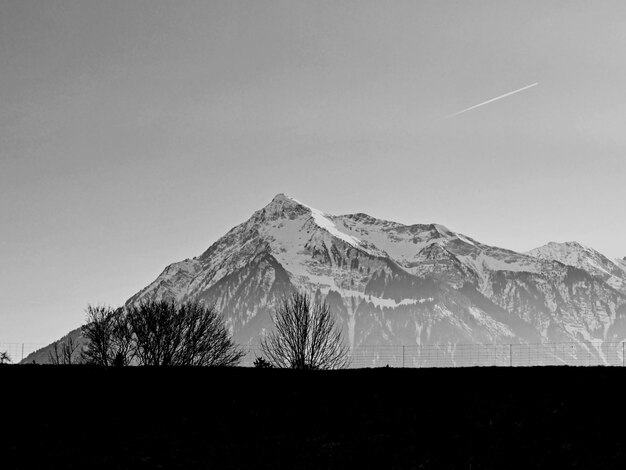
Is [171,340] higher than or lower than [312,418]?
higher

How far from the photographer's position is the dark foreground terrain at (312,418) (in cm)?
2508

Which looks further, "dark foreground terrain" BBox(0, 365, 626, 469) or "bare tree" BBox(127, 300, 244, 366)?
"bare tree" BBox(127, 300, 244, 366)

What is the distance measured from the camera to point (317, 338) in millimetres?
75688

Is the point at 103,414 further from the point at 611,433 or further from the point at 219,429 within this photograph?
the point at 611,433

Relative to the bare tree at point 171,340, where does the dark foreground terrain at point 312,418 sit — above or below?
below

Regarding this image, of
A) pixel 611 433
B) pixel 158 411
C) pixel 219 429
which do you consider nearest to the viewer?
pixel 611 433

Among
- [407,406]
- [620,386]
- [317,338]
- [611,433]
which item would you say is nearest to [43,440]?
[407,406]

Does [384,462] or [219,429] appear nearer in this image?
[384,462]

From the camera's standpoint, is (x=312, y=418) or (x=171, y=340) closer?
(x=312, y=418)

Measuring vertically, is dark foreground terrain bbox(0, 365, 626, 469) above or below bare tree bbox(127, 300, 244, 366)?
below

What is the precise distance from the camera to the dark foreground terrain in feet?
82.3

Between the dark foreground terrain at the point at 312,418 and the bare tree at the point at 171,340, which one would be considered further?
the bare tree at the point at 171,340

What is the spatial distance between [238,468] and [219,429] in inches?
161

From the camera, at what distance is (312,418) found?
29.8 meters
